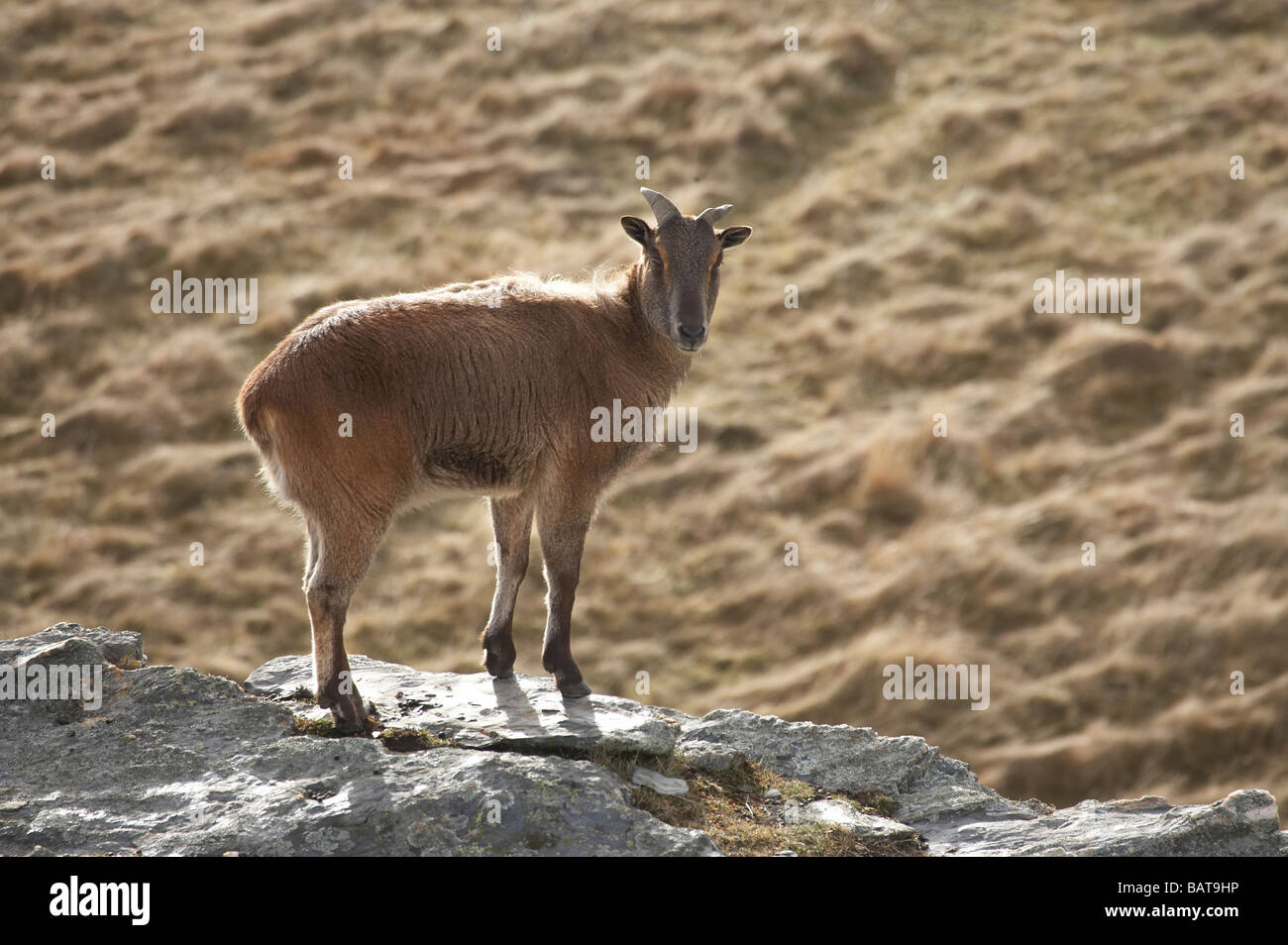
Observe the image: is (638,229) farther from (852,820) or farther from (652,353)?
(852,820)

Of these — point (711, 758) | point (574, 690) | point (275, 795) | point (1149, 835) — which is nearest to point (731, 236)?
point (574, 690)

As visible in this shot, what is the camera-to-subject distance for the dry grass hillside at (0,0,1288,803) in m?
19.5

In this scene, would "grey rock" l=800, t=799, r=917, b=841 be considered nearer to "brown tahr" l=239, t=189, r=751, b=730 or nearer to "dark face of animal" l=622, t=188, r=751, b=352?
"brown tahr" l=239, t=189, r=751, b=730

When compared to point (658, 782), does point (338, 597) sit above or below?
above

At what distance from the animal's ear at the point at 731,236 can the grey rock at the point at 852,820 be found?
4462 millimetres

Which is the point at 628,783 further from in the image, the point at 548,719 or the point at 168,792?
the point at 168,792

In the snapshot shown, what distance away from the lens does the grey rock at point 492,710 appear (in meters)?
8.51

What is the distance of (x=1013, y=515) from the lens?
68.5ft

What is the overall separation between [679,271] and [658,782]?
3.92 m

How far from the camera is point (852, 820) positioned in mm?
8398

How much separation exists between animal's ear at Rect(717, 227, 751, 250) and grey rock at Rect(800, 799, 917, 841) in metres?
4.46

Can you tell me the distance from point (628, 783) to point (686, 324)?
3.48 metres

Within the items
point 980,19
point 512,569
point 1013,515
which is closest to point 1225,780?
point 1013,515

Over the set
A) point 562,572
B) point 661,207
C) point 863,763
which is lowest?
point 863,763
